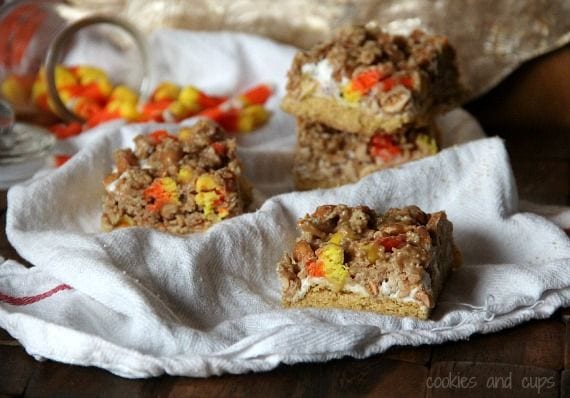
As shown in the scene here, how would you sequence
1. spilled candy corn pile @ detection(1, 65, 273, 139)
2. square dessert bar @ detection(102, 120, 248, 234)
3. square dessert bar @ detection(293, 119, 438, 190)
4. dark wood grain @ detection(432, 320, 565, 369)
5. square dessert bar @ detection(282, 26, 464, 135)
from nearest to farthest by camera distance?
dark wood grain @ detection(432, 320, 565, 369), square dessert bar @ detection(102, 120, 248, 234), square dessert bar @ detection(282, 26, 464, 135), square dessert bar @ detection(293, 119, 438, 190), spilled candy corn pile @ detection(1, 65, 273, 139)

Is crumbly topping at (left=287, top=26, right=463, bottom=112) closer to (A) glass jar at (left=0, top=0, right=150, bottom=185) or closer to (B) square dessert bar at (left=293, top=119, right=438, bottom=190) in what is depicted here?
(B) square dessert bar at (left=293, top=119, right=438, bottom=190)

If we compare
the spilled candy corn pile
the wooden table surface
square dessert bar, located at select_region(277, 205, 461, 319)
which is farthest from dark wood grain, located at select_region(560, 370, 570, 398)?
the spilled candy corn pile

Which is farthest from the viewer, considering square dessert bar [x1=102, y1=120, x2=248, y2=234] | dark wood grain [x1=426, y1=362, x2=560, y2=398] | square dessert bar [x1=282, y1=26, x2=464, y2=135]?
square dessert bar [x1=282, y1=26, x2=464, y2=135]

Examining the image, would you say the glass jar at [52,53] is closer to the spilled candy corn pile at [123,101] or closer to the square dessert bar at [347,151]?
the spilled candy corn pile at [123,101]

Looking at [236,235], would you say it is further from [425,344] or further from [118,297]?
[425,344]

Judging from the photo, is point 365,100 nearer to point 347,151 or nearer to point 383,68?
point 383,68

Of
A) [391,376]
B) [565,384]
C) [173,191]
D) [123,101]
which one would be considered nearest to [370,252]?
[391,376]

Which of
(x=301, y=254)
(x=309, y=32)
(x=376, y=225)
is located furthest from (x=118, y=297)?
(x=309, y=32)

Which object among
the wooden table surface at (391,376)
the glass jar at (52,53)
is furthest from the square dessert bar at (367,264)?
the glass jar at (52,53)
